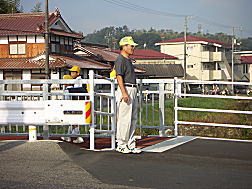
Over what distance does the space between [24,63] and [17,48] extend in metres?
1.67

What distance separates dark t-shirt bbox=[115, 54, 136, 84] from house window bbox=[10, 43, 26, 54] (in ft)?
95.4

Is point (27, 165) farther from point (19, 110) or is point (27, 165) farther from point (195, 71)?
point (195, 71)

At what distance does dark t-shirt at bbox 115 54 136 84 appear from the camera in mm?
7328

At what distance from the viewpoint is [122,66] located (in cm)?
735

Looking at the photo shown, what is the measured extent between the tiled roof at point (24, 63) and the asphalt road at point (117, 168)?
25586 millimetres

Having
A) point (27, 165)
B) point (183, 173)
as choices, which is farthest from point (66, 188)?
point (183, 173)

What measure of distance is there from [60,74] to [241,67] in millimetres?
59539

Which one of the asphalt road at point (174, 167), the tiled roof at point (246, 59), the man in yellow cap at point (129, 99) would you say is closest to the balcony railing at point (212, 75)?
the tiled roof at point (246, 59)

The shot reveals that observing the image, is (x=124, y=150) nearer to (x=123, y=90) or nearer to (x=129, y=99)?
(x=129, y=99)

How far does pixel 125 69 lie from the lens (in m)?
7.41

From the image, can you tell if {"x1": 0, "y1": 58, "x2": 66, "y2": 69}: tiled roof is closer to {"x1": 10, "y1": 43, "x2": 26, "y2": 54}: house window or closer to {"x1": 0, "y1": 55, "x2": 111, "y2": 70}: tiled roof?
{"x1": 0, "y1": 55, "x2": 111, "y2": 70}: tiled roof

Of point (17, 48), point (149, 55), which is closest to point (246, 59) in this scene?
point (149, 55)

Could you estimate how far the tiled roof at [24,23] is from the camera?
34.6m

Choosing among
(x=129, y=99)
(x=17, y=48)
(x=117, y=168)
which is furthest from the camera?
(x=17, y=48)
